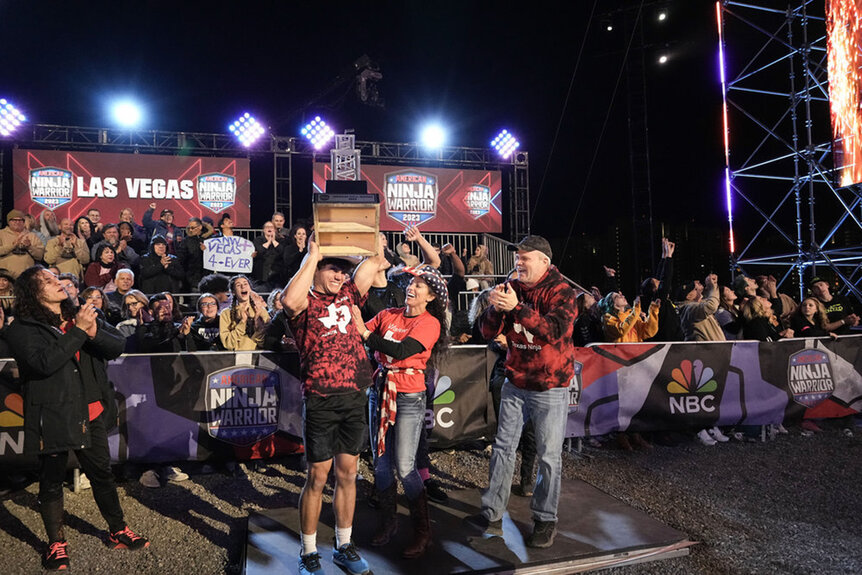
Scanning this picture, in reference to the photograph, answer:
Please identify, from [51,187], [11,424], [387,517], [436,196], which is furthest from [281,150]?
[387,517]

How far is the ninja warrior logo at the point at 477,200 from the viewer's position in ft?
59.3

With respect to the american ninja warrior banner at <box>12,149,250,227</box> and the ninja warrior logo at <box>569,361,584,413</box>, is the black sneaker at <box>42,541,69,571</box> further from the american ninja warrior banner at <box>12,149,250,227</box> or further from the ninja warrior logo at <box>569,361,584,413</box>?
the american ninja warrior banner at <box>12,149,250,227</box>

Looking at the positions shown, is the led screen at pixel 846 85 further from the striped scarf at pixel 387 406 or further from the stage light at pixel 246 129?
the stage light at pixel 246 129

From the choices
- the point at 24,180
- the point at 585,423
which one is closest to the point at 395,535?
the point at 585,423

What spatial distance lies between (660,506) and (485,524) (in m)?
1.73

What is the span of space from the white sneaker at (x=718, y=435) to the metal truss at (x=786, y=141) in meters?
6.22

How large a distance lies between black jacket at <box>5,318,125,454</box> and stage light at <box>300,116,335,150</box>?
45.2ft

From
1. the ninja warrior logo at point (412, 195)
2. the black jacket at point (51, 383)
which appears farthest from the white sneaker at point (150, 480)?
the ninja warrior logo at point (412, 195)

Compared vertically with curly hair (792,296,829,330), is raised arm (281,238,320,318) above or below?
above

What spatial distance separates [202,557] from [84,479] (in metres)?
2.27

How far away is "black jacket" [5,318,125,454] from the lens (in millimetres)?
3771

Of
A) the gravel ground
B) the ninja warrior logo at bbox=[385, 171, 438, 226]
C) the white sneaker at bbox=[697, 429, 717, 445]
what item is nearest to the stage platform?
the gravel ground

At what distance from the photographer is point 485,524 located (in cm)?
432

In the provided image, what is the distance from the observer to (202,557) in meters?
4.05
